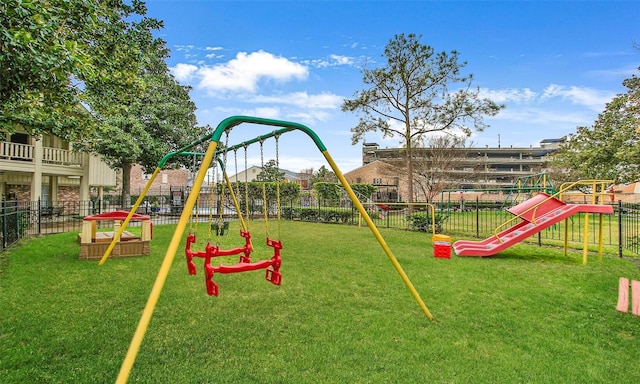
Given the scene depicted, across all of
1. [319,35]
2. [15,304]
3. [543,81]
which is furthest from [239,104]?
[543,81]

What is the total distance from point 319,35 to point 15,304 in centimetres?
1399

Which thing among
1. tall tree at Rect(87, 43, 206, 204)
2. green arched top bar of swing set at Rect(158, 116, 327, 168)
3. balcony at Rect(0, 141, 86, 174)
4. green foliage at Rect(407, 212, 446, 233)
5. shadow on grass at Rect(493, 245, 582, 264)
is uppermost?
tall tree at Rect(87, 43, 206, 204)

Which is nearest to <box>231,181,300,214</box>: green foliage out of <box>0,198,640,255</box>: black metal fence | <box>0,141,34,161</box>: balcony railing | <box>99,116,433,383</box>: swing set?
<box>0,198,640,255</box>: black metal fence

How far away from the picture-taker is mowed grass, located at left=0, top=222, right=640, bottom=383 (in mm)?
3289

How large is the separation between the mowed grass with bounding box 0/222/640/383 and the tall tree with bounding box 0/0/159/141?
11.5 ft

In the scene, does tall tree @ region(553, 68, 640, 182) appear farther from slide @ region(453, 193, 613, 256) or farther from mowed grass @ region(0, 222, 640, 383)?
mowed grass @ region(0, 222, 640, 383)

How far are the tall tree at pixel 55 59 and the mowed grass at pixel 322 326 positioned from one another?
11.5ft

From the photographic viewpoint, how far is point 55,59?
5.07 meters

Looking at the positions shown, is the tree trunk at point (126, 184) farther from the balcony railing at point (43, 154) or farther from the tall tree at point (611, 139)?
the tall tree at point (611, 139)

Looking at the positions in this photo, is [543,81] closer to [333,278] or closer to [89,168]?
[333,278]

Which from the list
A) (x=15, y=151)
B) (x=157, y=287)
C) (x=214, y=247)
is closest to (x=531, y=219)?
→ (x=214, y=247)

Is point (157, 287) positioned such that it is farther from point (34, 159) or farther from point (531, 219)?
point (34, 159)

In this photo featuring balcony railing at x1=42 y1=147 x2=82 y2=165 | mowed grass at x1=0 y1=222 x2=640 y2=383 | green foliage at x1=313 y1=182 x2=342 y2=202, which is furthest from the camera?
green foliage at x1=313 y1=182 x2=342 y2=202

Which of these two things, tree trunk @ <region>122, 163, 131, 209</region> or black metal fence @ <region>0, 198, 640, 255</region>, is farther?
tree trunk @ <region>122, 163, 131, 209</region>
